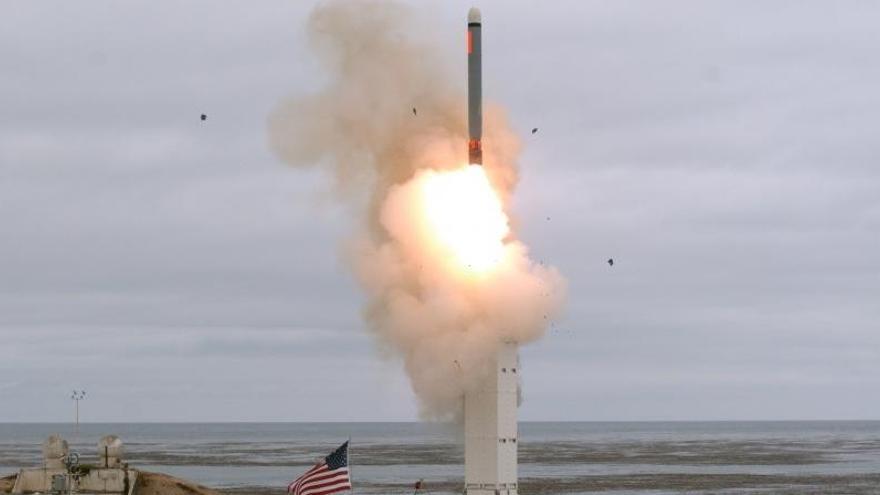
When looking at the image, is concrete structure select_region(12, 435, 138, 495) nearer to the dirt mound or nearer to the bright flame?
the dirt mound

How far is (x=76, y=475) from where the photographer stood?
65.0m

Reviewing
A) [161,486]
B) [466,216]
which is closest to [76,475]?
A: [161,486]

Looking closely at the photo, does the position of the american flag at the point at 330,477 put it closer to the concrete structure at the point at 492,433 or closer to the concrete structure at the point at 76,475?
the concrete structure at the point at 76,475

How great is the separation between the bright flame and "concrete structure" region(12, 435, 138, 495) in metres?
17.3

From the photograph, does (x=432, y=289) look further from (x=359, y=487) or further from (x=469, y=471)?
(x=359, y=487)

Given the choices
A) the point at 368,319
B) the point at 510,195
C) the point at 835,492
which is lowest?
the point at 835,492

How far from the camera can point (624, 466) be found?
514ft

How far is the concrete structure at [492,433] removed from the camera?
223ft

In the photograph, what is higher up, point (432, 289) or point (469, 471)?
point (432, 289)

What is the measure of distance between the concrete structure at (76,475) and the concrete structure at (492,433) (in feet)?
49.2

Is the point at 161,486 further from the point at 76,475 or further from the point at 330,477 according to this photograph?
the point at 330,477

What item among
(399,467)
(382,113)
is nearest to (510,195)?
(382,113)

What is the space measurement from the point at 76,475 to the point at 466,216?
2055 centimetres

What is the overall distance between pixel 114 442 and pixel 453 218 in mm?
18062
